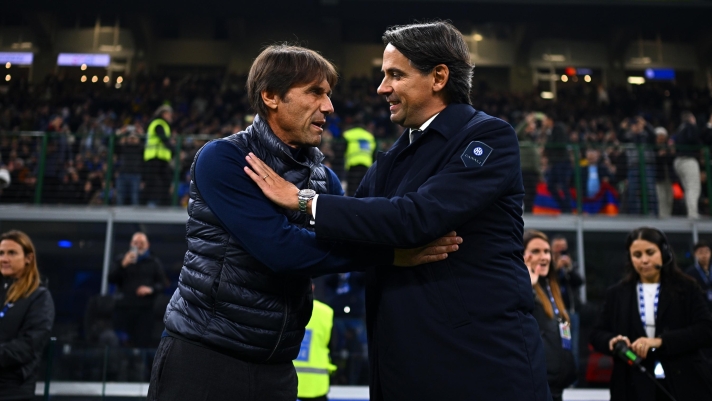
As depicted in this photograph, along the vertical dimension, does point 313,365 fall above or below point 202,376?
below

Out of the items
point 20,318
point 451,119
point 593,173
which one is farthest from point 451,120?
point 593,173

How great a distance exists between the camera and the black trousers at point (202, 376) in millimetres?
2215

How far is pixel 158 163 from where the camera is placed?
37.8ft

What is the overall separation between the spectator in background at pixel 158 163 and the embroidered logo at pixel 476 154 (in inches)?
388

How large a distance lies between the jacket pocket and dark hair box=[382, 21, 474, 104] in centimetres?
68

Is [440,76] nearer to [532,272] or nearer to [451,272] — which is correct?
[451,272]

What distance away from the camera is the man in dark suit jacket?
2.15m

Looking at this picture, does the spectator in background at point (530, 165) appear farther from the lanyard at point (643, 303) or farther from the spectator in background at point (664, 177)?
the lanyard at point (643, 303)

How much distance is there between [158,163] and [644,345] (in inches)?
352

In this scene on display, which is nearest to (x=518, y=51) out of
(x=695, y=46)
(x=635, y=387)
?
(x=695, y=46)

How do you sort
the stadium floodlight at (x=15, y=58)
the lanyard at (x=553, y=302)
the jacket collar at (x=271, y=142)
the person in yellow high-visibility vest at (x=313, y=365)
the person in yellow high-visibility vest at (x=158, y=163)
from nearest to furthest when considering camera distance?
the jacket collar at (x=271, y=142)
the lanyard at (x=553, y=302)
the person in yellow high-visibility vest at (x=313, y=365)
the person in yellow high-visibility vest at (x=158, y=163)
the stadium floodlight at (x=15, y=58)

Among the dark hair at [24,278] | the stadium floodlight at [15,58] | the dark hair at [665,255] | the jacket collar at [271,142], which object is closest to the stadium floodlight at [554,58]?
the stadium floodlight at [15,58]

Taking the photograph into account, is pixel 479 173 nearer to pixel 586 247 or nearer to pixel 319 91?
pixel 319 91

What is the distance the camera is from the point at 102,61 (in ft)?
76.9
